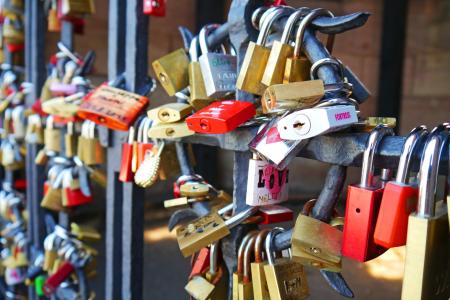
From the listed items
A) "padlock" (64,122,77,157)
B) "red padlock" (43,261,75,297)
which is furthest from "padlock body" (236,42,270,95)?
"red padlock" (43,261,75,297)

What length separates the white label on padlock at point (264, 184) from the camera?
533 mm

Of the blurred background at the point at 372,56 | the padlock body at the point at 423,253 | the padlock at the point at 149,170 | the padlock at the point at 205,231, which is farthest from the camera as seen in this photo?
the blurred background at the point at 372,56

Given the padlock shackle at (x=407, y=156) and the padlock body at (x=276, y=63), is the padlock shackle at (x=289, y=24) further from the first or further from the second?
the padlock shackle at (x=407, y=156)

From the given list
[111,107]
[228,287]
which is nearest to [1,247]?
[111,107]

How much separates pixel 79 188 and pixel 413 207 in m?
0.83

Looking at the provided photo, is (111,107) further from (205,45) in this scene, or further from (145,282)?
(145,282)

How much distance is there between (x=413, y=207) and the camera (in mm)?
393

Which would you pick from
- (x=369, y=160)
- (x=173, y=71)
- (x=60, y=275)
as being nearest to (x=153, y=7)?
(x=173, y=71)

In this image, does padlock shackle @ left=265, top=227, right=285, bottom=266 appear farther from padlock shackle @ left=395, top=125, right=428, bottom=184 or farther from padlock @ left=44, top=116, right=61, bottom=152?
padlock @ left=44, top=116, right=61, bottom=152

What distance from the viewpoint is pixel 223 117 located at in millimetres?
511

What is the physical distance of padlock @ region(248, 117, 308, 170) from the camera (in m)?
0.46

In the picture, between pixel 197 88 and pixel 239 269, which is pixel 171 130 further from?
pixel 239 269

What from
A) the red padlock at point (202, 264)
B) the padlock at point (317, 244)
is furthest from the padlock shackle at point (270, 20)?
the red padlock at point (202, 264)

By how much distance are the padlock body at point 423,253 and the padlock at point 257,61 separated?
0.78 ft
